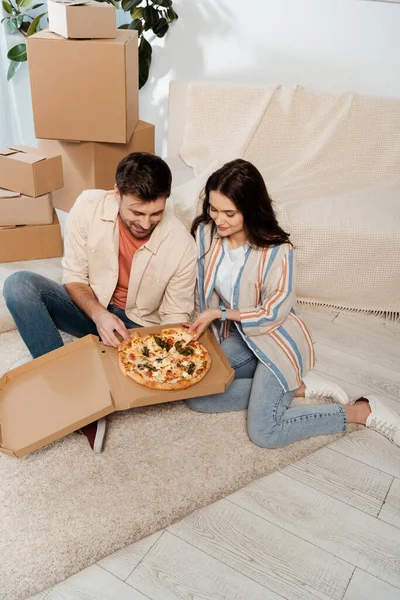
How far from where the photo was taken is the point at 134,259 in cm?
170

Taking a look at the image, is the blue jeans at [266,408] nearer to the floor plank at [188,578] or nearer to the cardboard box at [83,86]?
the floor plank at [188,578]

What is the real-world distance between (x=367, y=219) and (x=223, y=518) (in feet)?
4.45

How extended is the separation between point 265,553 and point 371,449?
1.67 ft

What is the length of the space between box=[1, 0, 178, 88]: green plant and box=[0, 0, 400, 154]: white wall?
144 millimetres

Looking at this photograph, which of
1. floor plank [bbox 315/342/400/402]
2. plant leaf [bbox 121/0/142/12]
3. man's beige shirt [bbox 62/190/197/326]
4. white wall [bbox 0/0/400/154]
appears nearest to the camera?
man's beige shirt [bbox 62/190/197/326]

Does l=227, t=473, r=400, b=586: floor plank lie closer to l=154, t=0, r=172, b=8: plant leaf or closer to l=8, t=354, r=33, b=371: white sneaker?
l=8, t=354, r=33, b=371: white sneaker

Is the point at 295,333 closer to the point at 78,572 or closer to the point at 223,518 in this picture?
the point at 223,518

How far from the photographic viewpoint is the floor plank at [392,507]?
146 cm

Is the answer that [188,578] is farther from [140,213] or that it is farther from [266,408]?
[140,213]

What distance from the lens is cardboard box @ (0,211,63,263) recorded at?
8.18ft

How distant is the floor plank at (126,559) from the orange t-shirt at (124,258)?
74cm

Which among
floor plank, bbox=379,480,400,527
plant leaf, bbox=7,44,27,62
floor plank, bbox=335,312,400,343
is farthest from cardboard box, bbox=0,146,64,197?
floor plank, bbox=379,480,400,527

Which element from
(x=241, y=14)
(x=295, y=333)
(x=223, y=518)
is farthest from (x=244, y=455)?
(x=241, y=14)

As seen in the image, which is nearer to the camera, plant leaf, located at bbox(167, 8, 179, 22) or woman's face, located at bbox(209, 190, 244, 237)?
woman's face, located at bbox(209, 190, 244, 237)
